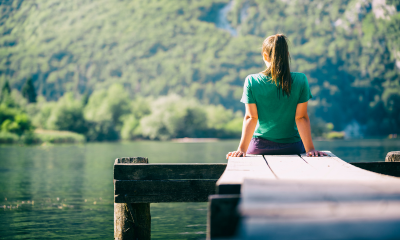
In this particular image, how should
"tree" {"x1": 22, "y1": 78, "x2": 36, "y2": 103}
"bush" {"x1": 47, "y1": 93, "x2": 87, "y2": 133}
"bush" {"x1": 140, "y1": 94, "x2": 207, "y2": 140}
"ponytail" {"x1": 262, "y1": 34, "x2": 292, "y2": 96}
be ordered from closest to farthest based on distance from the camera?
"ponytail" {"x1": 262, "y1": 34, "x2": 292, "y2": 96} < "bush" {"x1": 47, "y1": 93, "x2": 87, "y2": 133} < "bush" {"x1": 140, "y1": 94, "x2": 207, "y2": 140} < "tree" {"x1": 22, "y1": 78, "x2": 36, "y2": 103}

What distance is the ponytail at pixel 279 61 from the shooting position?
4.48 metres

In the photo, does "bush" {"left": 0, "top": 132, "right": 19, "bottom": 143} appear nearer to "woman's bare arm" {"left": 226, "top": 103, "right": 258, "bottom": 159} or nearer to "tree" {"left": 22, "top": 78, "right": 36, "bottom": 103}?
"woman's bare arm" {"left": 226, "top": 103, "right": 258, "bottom": 159}

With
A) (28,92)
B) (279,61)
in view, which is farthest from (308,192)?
(28,92)

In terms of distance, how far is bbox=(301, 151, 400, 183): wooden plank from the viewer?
2.82 m

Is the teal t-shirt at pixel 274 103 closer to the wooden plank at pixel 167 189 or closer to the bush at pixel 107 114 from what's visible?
the wooden plank at pixel 167 189

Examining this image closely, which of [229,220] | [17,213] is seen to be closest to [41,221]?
[17,213]

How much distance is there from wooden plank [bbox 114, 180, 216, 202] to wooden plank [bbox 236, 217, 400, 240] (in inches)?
127

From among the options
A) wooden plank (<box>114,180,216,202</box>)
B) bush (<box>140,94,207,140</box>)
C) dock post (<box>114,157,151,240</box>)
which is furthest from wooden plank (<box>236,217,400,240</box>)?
bush (<box>140,94,207,140</box>)

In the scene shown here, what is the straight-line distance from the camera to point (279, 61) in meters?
4.48

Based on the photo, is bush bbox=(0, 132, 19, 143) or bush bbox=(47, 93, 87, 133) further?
bush bbox=(47, 93, 87, 133)

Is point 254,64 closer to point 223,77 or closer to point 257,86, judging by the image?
point 223,77

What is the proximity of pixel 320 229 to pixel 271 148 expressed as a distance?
3058mm

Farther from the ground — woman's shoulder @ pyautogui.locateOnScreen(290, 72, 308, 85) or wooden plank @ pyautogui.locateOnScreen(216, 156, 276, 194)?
woman's shoulder @ pyautogui.locateOnScreen(290, 72, 308, 85)

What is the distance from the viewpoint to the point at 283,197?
6.88 ft
